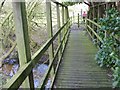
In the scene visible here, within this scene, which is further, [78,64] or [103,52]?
[78,64]

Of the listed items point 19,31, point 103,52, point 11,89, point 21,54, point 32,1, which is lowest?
point 103,52

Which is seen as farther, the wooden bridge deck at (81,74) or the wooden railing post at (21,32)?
the wooden bridge deck at (81,74)

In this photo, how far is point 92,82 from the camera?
10.8ft

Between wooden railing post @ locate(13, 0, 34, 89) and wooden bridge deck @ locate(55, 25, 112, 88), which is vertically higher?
wooden railing post @ locate(13, 0, 34, 89)

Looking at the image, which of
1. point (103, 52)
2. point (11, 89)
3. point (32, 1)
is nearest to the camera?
point (11, 89)

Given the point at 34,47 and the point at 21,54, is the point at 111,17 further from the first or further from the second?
the point at 34,47

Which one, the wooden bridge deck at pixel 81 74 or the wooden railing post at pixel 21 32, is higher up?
the wooden railing post at pixel 21 32

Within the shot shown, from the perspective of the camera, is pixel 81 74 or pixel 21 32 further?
pixel 81 74

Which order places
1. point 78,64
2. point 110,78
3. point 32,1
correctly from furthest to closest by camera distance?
point 32,1, point 78,64, point 110,78

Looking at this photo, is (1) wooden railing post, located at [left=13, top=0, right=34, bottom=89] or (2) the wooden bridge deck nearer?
(1) wooden railing post, located at [left=13, top=0, right=34, bottom=89]

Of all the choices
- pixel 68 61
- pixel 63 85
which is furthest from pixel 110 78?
pixel 68 61

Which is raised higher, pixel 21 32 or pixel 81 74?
pixel 21 32

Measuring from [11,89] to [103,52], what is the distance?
108 inches

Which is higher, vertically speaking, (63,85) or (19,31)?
(19,31)
